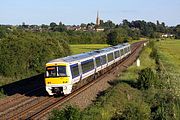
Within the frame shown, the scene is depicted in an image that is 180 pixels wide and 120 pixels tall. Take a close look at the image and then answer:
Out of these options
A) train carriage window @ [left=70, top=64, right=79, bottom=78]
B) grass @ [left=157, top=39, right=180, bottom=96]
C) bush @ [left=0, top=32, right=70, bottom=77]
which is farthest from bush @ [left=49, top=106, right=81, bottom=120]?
bush @ [left=0, top=32, right=70, bottom=77]

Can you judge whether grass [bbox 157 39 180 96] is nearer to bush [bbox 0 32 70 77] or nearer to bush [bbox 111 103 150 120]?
bush [bbox 111 103 150 120]

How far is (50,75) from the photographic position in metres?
24.7

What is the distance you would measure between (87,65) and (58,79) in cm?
→ 640

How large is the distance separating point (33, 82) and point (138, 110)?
17.4 m

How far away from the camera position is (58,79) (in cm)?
2438

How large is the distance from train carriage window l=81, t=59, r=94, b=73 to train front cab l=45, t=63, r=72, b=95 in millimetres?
4185

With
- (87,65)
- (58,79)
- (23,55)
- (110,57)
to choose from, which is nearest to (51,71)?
(58,79)

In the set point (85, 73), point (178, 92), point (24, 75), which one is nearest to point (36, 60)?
point (24, 75)

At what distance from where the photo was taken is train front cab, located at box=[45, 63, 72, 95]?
2438cm

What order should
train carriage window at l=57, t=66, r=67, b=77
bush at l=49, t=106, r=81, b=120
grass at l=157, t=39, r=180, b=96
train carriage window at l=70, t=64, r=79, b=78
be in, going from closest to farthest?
bush at l=49, t=106, r=81, b=120
train carriage window at l=57, t=66, r=67, b=77
train carriage window at l=70, t=64, r=79, b=78
grass at l=157, t=39, r=180, b=96

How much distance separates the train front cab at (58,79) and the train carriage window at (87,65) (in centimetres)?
418

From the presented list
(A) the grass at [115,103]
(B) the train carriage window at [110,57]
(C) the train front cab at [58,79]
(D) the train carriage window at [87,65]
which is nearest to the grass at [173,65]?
(A) the grass at [115,103]

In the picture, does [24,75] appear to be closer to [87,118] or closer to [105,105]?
[105,105]

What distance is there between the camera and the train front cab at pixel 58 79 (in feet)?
80.0
